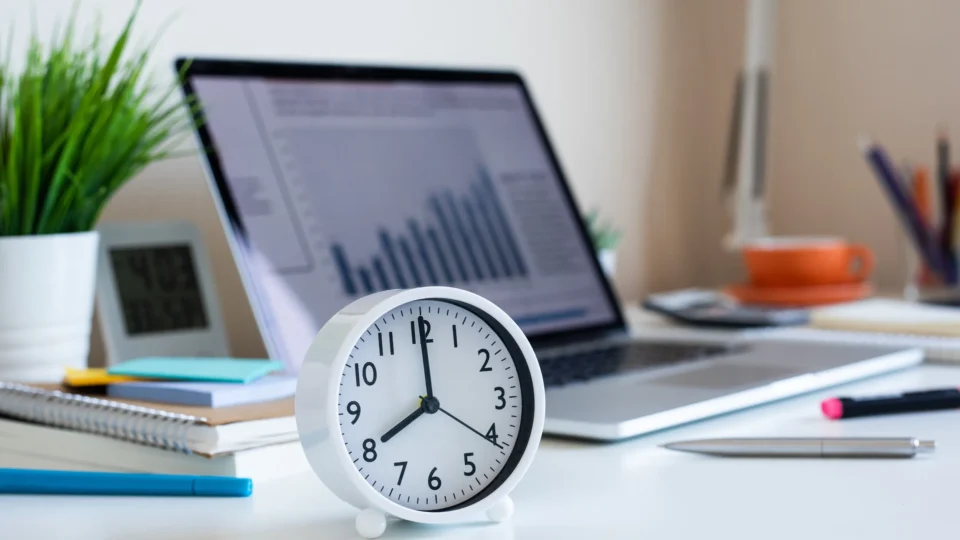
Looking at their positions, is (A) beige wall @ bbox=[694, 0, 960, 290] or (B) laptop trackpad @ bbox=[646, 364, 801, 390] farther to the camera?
(A) beige wall @ bbox=[694, 0, 960, 290]

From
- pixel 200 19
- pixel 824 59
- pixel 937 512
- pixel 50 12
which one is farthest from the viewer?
pixel 824 59

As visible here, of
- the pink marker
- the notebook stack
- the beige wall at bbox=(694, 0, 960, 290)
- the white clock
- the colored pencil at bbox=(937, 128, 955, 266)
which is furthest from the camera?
the beige wall at bbox=(694, 0, 960, 290)

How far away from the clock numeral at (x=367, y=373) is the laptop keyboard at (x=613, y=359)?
12.4 inches

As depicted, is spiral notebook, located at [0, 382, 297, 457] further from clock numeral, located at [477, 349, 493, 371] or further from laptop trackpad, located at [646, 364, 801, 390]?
laptop trackpad, located at [646, 364, 801, 390]

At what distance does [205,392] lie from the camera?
64cm

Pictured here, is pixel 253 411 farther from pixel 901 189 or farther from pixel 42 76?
pixel 901 189

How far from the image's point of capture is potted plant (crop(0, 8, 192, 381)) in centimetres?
75

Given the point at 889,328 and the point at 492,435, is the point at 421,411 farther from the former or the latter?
the point at 889,328

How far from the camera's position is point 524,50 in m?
1.43

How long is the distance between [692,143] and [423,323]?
→ 1338 millimetres

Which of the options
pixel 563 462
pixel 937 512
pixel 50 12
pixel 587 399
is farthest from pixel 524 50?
pixel 937 512

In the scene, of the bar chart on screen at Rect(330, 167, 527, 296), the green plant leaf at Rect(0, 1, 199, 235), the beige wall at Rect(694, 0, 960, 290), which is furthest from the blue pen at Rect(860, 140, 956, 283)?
→ the green plant leaf at Rect(0, 1, 199, 235)

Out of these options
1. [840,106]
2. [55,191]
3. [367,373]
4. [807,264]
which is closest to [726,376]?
[367,373]

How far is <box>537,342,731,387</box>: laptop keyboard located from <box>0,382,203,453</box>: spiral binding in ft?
1.00
